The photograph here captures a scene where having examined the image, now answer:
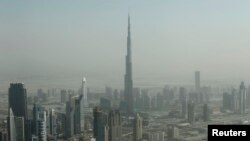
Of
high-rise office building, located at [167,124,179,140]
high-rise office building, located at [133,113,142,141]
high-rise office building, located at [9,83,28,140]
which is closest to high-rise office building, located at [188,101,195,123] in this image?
high-rise office building, located at [167,124,179,140]

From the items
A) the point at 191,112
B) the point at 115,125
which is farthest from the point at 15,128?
the point at 191,112

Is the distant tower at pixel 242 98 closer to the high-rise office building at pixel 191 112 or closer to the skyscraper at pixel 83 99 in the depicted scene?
the high-rise office building at pixel 191 112

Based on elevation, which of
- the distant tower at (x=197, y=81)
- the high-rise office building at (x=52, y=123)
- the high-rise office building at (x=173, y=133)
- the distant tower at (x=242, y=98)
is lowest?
the high-rise office building at (x=173, y=133)

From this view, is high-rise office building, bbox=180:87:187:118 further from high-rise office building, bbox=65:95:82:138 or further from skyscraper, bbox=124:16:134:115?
high-rise office building, bbox=65:95:82:138

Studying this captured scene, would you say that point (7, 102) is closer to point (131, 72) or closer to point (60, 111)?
point (60, 111)

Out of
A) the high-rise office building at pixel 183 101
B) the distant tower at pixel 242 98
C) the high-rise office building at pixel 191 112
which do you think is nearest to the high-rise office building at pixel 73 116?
the high-rise office building at pixel 183 101

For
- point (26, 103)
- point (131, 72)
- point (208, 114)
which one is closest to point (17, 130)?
point (26, 103)

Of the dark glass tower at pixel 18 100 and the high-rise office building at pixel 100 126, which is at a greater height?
the dark glass tower at pixel 18 100
